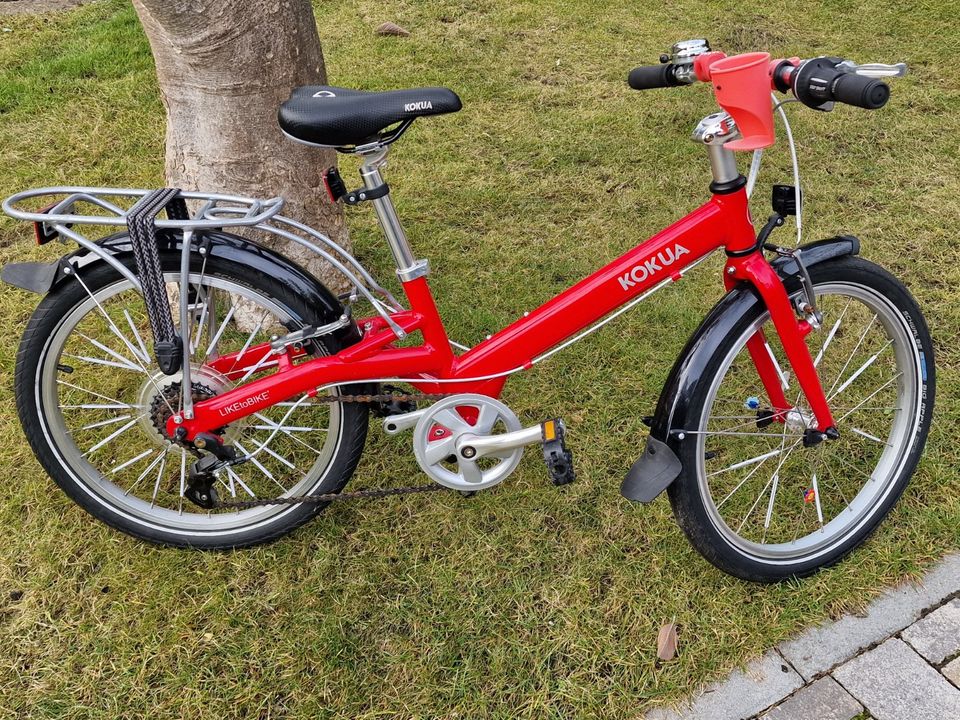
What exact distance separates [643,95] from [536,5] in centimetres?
210

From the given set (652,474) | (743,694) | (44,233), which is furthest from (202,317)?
(743,694)

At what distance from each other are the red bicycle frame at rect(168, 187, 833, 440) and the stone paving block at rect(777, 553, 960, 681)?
1.98ft

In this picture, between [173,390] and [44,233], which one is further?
[173,390]

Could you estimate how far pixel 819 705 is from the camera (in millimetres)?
2168

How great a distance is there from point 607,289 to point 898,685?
4.58 feet

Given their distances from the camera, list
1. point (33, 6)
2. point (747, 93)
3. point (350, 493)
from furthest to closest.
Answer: point (33, 6) → point (350, 493) → point (747, 93)

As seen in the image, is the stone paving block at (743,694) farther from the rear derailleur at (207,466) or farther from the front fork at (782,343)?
the rear derailleur at (207,466)

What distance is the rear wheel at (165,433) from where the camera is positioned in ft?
7.64

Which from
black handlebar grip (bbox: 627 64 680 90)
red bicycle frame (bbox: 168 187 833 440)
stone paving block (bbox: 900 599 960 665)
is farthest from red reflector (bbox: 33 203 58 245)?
stone paving block (bbox: 900 599 960 665)

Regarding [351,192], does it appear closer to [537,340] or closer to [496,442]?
[537,340]

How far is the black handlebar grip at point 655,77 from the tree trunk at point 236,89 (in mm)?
1511

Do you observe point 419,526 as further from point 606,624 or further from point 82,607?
point 82,607

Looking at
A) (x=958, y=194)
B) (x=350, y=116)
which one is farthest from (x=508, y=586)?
(x=958, y=194)

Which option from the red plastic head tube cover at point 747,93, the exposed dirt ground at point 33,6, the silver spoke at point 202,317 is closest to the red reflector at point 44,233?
the silver spoke at point 202,317
